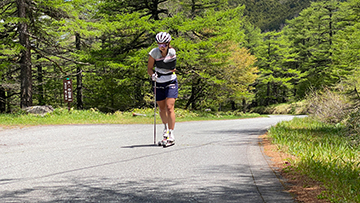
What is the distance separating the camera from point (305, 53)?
168 ft

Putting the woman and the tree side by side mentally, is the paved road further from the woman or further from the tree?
the tree

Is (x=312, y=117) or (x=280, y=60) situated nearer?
(x=312, y=117)

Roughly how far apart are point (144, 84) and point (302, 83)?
97.1 feet

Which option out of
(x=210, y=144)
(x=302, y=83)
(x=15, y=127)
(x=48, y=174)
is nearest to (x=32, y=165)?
(x=48, y=174)

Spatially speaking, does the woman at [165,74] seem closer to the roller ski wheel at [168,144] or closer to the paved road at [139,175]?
the roller ski wheel at [168,144]

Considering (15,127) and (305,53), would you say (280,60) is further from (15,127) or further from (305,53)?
(15,127)

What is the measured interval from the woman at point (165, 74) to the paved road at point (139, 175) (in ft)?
2.99

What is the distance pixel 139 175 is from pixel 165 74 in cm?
269

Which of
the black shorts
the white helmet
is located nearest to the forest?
the black shorts

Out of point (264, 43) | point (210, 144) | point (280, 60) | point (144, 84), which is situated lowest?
point (210, 144)

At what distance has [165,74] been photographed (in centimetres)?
641

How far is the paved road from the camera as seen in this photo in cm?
338

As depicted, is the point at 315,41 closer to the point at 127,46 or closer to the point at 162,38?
the point at 127,46

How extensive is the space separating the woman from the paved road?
0.91 m
